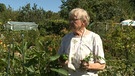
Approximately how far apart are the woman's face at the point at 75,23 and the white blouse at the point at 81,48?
13cm

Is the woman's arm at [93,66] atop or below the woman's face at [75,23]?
below

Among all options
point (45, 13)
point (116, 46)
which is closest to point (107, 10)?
point (45, 13)

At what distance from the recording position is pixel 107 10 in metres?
39.6

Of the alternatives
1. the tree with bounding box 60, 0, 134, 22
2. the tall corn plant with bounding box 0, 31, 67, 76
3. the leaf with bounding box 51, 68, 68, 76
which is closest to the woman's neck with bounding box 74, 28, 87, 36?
the tall corn plant with bounding box 0, 31, 67, 76

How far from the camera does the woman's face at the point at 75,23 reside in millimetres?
2967

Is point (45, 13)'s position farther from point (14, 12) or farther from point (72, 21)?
point (72, 21)

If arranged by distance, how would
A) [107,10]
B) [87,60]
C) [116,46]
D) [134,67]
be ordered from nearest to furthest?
[87,60], [134,67], [116,46], [107,10]

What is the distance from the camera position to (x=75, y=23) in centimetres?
296

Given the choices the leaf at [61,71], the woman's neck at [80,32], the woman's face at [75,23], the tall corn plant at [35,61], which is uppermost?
the woman's face at [75,23]

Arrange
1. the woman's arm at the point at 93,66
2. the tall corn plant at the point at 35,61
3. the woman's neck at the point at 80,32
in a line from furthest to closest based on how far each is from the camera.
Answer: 1. the woman's neck at the point at 80,32
2. the woman's arm at the point at 93,66
3. the tall corn plant at the point at 35,61

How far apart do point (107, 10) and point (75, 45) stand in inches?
1450

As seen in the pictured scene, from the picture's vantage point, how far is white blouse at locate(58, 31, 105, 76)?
3025mm

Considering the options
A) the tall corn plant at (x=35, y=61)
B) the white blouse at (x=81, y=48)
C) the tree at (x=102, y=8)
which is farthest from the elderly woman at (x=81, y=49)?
the tree at (x=102, y=8)

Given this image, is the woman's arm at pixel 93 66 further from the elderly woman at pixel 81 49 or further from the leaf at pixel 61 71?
the leaf at pixel 61 71
